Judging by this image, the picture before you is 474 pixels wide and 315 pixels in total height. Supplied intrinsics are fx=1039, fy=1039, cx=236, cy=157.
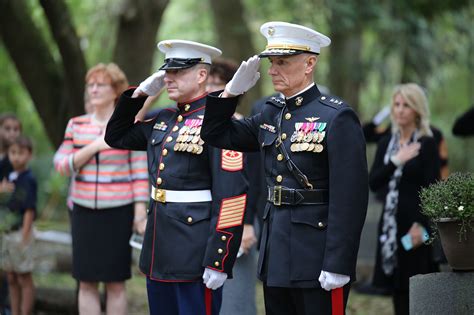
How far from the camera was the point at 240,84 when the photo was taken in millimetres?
5293

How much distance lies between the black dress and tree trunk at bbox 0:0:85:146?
133 inches

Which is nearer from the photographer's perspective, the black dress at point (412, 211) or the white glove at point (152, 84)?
the white glove at point (152, 84)

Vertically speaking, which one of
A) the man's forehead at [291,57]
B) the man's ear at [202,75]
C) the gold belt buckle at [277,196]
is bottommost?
the gold belt buckle at [277,196]

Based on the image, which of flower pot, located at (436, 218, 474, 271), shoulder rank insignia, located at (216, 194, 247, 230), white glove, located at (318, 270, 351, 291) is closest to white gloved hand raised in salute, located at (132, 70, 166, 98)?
shoulder rank insignia, located at (216, 194, 247, 230)

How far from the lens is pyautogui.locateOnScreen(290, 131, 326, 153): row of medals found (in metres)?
5.04

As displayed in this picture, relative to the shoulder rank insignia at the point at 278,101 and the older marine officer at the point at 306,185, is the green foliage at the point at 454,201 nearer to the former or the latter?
the older marine officer at the point at 306,185

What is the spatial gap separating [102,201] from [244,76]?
7.13 feet

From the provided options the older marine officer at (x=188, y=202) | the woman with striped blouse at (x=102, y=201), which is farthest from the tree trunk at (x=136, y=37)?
the older marine officer at (x=188, y=202)

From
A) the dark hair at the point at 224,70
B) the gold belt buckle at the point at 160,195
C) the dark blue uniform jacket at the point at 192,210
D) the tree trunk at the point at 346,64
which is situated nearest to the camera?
the dark blue uniform jacket at the point at 192,210

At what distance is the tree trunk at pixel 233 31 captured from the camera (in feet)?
45.9

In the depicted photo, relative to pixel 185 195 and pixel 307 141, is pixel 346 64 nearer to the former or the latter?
pixel 185 195

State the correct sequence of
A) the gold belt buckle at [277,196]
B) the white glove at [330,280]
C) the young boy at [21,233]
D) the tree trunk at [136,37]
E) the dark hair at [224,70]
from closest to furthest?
the white glove at [330,280]
the gold belt buckle at [277,196]
the dark hair at [224,70]
the young boy at [21,233]
the tree trunk at [136,37]

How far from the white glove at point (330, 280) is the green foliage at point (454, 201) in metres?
0.72

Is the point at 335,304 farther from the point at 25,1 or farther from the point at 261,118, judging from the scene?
the point at 25,1
